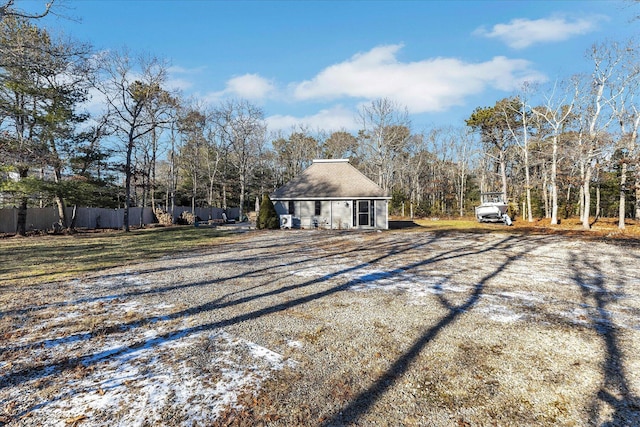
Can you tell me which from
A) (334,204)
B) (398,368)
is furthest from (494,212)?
(398,368)

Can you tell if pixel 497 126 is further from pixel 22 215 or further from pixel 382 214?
pixel 22 215

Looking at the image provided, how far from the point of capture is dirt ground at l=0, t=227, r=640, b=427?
7.82 ft

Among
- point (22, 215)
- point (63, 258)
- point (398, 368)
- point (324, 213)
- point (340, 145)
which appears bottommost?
point (398, 368)

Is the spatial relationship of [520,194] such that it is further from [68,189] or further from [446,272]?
[68,189]

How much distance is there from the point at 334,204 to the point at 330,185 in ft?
4.89

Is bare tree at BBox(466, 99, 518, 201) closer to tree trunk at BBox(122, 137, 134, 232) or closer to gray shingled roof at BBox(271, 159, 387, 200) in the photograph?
gray shingled roof at BBox(271, 159, 387, 200)

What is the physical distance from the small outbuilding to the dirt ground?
12.5 m

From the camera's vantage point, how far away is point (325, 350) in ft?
Answer: 11.1

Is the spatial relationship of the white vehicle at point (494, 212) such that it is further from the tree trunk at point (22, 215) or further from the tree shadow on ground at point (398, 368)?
the tree trunk at point (22, 215)

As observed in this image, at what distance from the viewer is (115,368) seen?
2.99m

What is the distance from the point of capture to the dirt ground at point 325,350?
238 cm

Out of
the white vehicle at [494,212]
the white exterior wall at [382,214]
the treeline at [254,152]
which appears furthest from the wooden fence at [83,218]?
the white vehicle at [494,212]

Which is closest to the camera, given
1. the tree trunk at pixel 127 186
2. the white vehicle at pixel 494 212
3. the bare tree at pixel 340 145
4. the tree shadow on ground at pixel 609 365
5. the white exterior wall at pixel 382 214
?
the tree shadow on ground at pixel 609 365

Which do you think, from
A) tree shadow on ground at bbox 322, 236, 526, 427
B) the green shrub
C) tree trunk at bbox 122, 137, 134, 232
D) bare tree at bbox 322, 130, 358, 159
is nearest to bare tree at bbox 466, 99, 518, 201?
bare tree at bbox 322, 130, 358, 159
